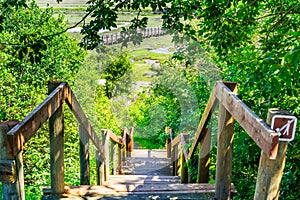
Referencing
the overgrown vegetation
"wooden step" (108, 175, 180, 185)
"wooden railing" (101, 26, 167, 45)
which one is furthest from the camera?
"wooden step" (108, 175, 180, 185)

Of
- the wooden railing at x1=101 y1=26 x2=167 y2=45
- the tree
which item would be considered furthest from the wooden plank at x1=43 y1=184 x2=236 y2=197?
the wooden railing at x1=101 y1=26 x2=167 y2=45

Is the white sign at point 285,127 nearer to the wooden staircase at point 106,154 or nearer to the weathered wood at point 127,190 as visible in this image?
the wooden staircase at point 106,154

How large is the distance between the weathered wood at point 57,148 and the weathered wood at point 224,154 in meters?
1.13

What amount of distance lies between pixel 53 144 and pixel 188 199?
3.53 feet

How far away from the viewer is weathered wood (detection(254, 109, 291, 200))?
57.6 inches

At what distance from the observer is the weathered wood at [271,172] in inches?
57.6

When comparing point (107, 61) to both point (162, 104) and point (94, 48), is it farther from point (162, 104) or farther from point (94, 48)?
point (162, 104)

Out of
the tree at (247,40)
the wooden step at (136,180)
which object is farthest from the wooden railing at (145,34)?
the wooden step at (136,180)

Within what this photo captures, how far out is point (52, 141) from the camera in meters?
2.42

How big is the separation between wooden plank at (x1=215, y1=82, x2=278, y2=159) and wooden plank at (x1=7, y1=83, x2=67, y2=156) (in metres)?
1.07

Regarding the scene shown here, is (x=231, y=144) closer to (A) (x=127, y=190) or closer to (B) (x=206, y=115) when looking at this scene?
(B) (x=206, y=115)

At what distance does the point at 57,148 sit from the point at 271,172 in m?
1.52

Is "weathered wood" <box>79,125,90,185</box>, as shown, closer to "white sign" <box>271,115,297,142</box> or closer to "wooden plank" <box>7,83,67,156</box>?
"wooden plank" <box>7,83,67,156</box>

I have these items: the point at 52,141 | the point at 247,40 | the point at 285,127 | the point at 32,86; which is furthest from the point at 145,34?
the point at 32,86
